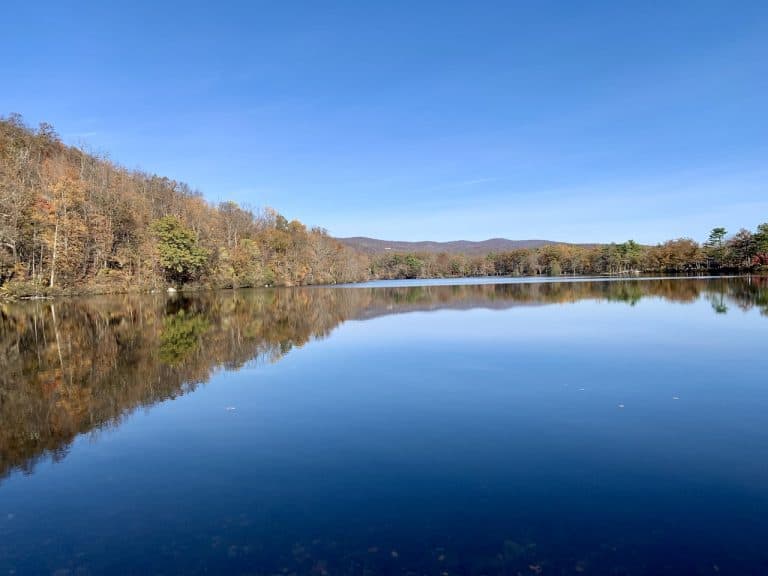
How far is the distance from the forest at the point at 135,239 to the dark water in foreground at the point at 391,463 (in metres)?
33.9

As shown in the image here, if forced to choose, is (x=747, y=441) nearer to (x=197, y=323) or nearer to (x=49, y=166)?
(x=197, y=323)

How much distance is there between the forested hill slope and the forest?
0.36ft

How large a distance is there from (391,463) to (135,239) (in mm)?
53214

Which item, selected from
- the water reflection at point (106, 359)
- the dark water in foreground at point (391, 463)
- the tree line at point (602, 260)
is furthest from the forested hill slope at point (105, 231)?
the tree line at point (602, 260)

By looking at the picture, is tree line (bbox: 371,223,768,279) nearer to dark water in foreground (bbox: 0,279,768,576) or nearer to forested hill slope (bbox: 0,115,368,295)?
forested hill slope (bbox: 0,115,368,295)

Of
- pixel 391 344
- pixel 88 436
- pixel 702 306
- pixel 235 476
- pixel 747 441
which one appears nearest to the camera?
pixel 235 476

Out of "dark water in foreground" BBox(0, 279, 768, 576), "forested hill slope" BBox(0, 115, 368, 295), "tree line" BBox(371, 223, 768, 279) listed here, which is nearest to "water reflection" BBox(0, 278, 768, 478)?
"dark water in foreground" BBox(0, 279, 768, 576)

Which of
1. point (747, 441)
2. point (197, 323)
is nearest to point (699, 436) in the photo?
point (747, 441)

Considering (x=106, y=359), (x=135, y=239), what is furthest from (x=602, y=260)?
(x=106, y=359)

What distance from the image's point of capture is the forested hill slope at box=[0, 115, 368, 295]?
131ft

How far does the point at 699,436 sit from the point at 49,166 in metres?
59.0

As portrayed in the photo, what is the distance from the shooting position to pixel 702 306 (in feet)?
82.5

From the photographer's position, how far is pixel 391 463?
5.87 metres

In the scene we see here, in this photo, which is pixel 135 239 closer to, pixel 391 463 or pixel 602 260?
pixel 391 463
